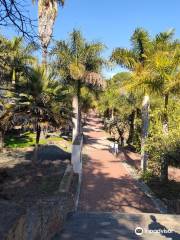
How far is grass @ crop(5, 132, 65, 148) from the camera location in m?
32.1

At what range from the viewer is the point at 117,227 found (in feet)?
35.1

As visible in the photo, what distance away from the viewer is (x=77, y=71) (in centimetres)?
2795

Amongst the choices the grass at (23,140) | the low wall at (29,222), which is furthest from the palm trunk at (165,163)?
the grass at (23,140)

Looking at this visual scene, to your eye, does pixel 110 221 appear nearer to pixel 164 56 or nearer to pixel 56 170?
pixel 56 170

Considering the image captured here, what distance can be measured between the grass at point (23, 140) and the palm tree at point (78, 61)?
518 centimetres

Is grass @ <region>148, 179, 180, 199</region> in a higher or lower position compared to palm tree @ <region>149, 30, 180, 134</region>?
lower

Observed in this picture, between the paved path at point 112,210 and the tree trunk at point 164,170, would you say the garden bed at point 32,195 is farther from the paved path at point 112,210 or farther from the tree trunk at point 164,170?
the tree trunk at point 164,170

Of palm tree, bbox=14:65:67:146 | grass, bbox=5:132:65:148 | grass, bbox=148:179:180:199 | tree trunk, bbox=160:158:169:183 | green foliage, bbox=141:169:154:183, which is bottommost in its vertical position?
grass, bbox=148:179:180:199

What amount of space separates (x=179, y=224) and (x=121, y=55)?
1668 centimetres

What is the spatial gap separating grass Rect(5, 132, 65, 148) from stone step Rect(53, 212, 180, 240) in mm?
20205

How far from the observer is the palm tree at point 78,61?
28.1 meters

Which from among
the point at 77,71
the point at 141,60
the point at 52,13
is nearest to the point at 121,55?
the point at 141,60

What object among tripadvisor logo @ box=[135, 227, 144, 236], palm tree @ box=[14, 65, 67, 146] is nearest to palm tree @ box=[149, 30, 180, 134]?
palm tree @ box=[14, 65, 67, 146]

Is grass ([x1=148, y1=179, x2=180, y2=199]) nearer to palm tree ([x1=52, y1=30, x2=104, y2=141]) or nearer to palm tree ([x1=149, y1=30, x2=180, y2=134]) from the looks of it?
palm tree ([x1=149, y1=30, x2=180, y2=134])
